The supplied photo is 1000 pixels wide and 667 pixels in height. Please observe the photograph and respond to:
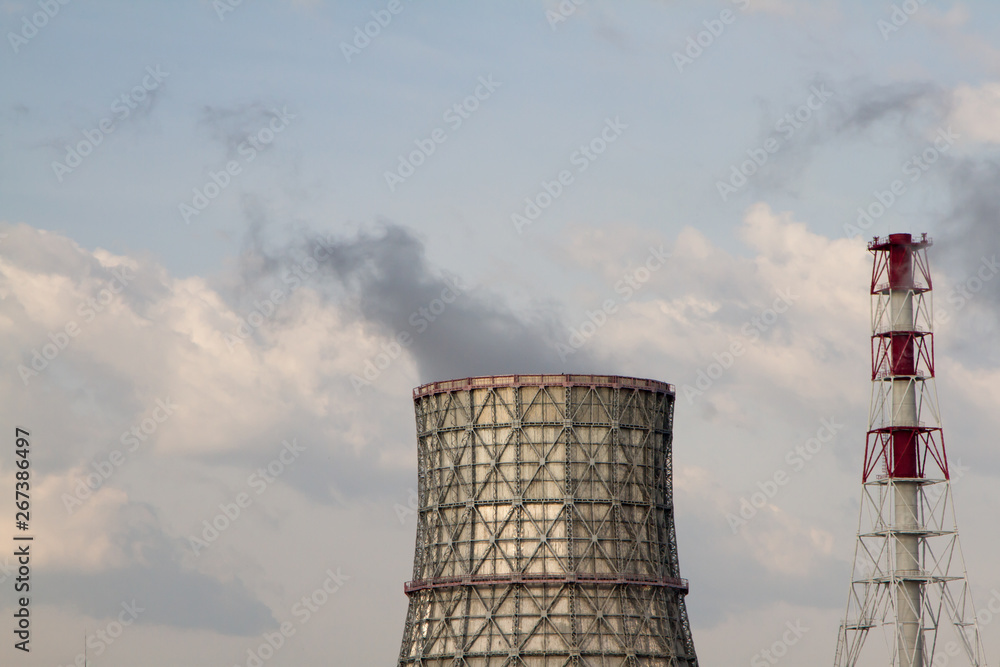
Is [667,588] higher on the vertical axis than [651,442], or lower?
lower

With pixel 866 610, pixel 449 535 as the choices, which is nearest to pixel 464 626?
pixel 449 535

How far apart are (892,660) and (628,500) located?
1879 centimetres

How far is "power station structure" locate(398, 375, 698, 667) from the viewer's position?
9419 cm

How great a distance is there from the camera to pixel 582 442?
314 ft

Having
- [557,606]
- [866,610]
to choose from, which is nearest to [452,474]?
[557,606]

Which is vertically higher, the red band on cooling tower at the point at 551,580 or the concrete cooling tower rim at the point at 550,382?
the concrete cooling tower rim at the point at 550,382

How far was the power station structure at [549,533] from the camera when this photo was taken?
9419cm

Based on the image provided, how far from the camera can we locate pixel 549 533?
94812mm

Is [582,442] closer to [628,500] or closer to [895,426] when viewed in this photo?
[628,500]

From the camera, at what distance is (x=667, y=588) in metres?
97.4

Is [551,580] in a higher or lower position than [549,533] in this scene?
lower

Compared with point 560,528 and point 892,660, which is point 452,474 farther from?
point 892,660

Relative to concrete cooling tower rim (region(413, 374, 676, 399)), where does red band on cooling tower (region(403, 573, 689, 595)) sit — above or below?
below

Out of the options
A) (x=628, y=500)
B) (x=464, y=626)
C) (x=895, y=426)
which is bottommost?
(x=464, y=626)
